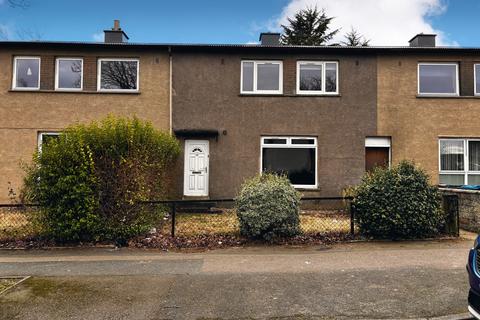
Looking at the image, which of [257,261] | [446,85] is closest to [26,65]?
[257,261]

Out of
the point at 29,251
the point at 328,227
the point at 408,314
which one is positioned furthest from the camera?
the point at 328,227

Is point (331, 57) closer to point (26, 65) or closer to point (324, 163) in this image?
point (324, 163)

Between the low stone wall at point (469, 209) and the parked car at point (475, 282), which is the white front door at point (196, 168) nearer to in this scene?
the low stone wall at point (469, 209)

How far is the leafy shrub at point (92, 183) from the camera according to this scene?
Answer: 768 cm

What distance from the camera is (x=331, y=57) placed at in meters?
14.1

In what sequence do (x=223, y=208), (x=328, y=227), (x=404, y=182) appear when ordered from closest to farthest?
(x=404, y=182) < (x=328, y=227) < (x=223, y=208)

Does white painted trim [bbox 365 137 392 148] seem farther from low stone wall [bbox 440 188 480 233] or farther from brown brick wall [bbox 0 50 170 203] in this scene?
brown brick wall [bbox 0 50 170 203]

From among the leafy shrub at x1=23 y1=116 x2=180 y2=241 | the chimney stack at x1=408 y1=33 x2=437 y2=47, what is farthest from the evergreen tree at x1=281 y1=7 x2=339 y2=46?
the leafy shrub at x1=23 y1=116 x2=180 y2=241

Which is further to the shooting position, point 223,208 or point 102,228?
point 223,208

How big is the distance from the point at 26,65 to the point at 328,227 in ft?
39.9

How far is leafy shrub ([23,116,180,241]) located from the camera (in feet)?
25.2

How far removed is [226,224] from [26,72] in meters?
9.72

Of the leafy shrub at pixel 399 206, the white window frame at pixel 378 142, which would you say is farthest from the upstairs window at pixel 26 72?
the white window frame at pixel 378 142

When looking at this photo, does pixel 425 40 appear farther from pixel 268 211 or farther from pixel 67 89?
pixel 67 89
